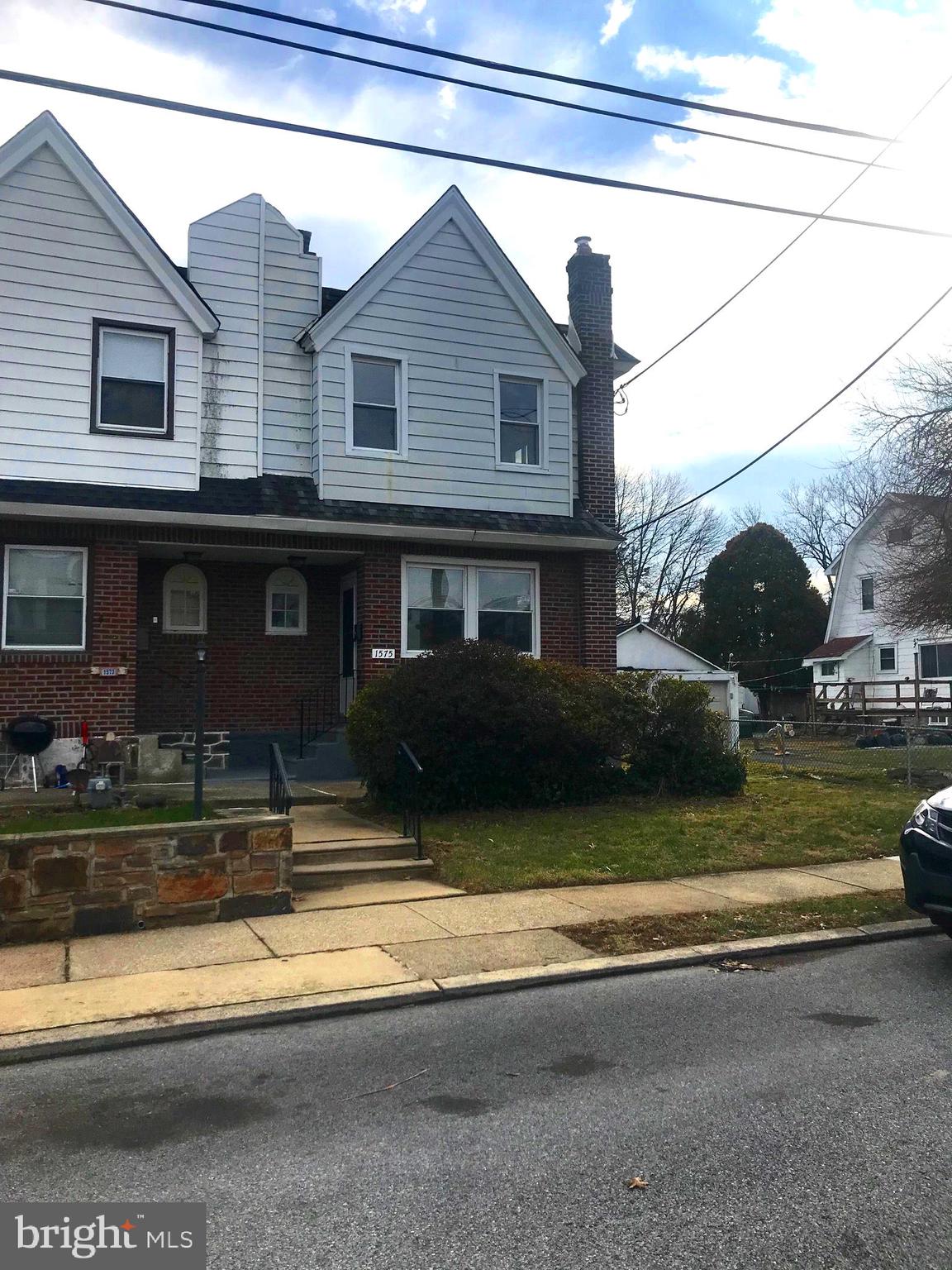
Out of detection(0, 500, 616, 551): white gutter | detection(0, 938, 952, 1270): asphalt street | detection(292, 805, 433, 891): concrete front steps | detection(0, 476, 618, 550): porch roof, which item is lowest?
detection(0, 938, 952, 1270): asphalt street

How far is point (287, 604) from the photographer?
15.5 meters

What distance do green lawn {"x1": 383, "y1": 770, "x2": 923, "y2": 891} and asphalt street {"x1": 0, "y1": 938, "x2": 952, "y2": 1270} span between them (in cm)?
324

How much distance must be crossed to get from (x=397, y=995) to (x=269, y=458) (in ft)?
32.6

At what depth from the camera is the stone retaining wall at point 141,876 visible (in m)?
7.45

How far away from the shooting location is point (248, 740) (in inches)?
582

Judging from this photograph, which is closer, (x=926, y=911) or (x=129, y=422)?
(x=926, y=911)

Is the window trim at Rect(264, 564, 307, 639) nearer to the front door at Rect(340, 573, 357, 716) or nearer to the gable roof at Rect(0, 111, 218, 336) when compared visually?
the front door at Rect(340, 573, 357, 716)

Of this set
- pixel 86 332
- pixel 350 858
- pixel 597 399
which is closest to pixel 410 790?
pixel 350 858

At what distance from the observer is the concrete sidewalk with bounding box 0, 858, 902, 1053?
609cm

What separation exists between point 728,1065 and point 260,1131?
231 cm

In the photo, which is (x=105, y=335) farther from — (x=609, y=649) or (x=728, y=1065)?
(x=728, y=1065)

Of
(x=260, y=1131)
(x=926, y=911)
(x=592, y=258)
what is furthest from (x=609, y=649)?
(x=260, y=1131)

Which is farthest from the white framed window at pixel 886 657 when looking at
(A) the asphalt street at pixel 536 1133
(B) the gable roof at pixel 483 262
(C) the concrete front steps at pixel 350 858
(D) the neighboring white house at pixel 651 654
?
(A) the asphalt street at pixel 536 1133

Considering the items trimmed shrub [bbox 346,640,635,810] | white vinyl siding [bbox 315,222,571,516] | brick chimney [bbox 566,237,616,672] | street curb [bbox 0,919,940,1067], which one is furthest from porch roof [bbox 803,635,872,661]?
street curb [bbox 0,919,940,1067]
